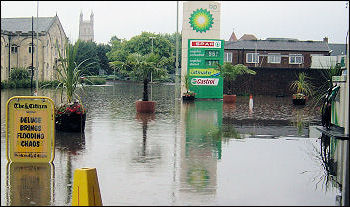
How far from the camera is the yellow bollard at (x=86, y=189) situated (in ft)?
21.5

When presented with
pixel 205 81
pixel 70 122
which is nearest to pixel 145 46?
pixel 205 81

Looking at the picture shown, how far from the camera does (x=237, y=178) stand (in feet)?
29.2

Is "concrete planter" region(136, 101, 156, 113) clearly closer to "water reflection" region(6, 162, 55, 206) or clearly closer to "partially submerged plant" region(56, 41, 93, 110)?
"partially submerged plant" region(56, 41, 93, 110)

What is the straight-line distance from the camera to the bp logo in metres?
35.5

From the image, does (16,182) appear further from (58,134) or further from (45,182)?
(58,134)

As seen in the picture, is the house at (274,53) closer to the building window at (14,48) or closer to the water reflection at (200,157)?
the building window at (14,48)

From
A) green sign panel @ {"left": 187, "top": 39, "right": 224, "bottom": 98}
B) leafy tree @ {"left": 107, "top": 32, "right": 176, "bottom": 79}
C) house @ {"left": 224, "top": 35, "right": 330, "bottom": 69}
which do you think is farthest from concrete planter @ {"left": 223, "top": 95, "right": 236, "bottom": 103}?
leafy tree @ {"left": 107, "top": 32, "right": 176, "bottom": 79}

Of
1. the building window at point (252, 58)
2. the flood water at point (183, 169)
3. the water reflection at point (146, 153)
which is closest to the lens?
the flood water at point (183, 169)

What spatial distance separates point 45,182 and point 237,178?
3308 millimetres

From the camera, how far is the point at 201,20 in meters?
35.5

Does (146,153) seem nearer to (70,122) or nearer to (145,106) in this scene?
(70,122)

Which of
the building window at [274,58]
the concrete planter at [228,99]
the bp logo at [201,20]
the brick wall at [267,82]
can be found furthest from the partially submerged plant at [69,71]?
the building window at [274,58]

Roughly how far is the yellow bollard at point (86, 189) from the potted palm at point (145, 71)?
16351 mm

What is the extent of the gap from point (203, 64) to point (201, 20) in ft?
10.2
